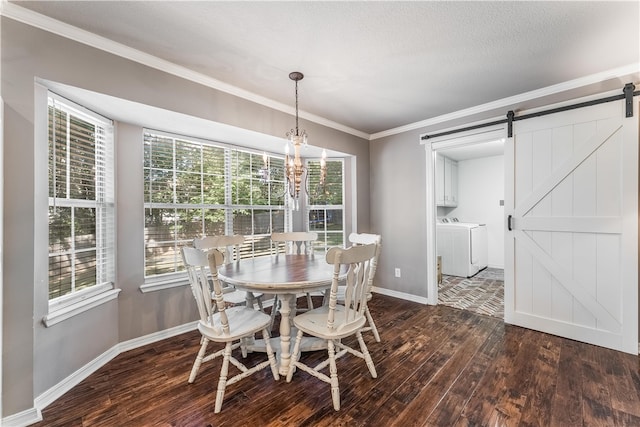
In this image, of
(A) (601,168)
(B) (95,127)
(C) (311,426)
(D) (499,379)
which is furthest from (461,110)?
(B) (95,127)

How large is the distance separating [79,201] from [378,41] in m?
2.54

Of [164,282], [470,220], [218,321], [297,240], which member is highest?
[470,220]

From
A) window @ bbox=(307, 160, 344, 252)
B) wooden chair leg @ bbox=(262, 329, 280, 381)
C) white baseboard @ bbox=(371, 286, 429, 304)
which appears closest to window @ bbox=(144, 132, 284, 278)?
window @ bbox=(307, 160, 344, 252)

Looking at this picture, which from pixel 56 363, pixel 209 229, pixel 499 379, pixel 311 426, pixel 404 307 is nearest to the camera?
pixel 311 426

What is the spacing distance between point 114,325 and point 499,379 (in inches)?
122

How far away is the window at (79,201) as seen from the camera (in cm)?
193

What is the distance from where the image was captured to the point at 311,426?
5.07 feet

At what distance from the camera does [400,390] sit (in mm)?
1854

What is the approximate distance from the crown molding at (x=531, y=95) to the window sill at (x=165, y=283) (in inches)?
130

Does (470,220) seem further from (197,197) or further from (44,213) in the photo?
(44,213)

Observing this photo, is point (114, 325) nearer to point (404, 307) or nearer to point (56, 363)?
point (56, 363)

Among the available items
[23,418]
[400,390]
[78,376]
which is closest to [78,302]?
[78,376]

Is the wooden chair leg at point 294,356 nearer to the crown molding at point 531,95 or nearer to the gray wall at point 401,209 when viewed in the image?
the gray wall at point 401,209

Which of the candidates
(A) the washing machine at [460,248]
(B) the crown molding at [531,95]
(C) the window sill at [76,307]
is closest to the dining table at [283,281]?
(C) the window sill at [76,307]
